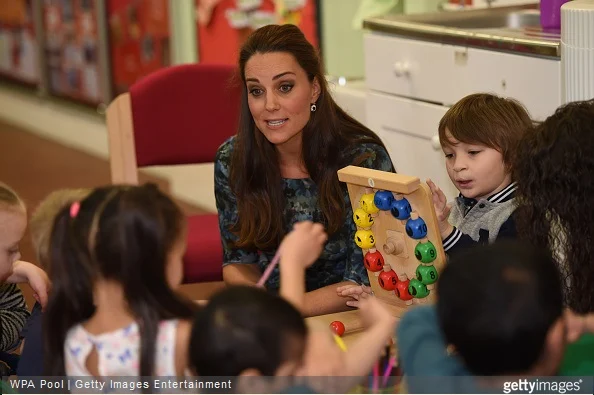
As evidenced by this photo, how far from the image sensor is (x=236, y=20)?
506cm

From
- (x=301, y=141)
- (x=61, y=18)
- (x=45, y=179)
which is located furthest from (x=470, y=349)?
(x=61, y=18)

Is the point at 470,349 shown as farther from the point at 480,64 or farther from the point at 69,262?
the point at 480,64

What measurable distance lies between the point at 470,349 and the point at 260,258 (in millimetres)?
1191

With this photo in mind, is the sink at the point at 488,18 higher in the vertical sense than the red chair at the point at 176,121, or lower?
higher

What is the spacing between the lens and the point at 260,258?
8.29 feet

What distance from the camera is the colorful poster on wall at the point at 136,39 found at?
589cm

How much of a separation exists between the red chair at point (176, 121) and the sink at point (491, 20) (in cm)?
82

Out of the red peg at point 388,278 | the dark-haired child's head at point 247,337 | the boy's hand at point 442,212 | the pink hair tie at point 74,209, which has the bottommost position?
the red peg at point 388,278

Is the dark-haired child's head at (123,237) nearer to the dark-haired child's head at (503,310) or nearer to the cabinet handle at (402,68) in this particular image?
the dark-haired child's head at (503,310)

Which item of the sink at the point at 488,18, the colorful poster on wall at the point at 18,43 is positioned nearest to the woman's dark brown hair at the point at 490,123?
the sink at the point at 488,18

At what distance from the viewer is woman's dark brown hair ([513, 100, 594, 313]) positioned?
5.77 ft

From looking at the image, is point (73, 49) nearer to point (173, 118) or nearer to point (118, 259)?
point (173, 118)

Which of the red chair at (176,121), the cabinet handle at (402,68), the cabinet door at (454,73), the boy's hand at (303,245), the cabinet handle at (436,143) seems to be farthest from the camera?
the cabinet handle at (402,68)

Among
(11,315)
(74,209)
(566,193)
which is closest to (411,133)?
(11,315)
